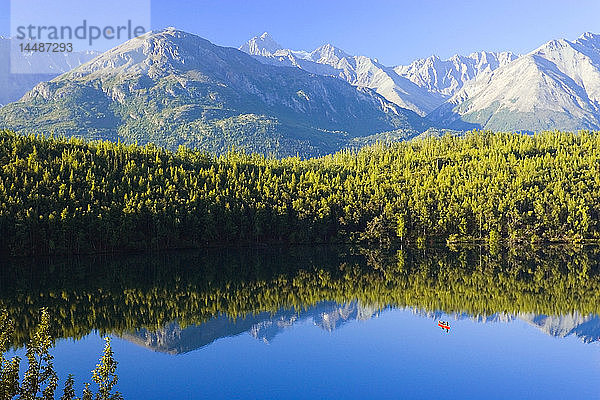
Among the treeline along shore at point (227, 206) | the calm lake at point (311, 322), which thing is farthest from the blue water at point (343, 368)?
the treeline along shore at point (227, 206)

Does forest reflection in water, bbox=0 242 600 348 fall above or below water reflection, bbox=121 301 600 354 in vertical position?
above

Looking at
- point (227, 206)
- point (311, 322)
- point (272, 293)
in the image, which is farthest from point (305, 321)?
point (227, 206)

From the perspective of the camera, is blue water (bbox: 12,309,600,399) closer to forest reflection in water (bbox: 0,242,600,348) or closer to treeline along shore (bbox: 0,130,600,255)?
forest reflection in water (bbox: 0,242,600,348)

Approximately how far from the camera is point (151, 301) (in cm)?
8625

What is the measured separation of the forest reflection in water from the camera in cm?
7325

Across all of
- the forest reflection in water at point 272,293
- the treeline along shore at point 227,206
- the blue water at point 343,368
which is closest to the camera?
the blue water at point 343,368

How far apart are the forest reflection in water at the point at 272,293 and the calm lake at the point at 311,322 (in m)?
0.35

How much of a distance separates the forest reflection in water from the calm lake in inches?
13.7

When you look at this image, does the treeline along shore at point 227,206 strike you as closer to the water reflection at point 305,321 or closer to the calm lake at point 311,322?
the calm lake at point 311,322

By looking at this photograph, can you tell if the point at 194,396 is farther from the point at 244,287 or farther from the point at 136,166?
the point at 136,166

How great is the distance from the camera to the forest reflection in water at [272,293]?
73250mm

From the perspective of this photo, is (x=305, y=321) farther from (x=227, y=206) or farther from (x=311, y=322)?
(x=227, y=206)

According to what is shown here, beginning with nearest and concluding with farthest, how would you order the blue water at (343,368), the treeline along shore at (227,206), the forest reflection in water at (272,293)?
1. the blue water at (343,368)
2. the forest reflection in water at (272,293)
3. the treeline along shore at (227,206)

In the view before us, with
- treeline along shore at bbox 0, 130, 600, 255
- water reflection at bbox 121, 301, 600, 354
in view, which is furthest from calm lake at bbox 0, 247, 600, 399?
treeline along shore at bbox 0, 130, 600, 255
